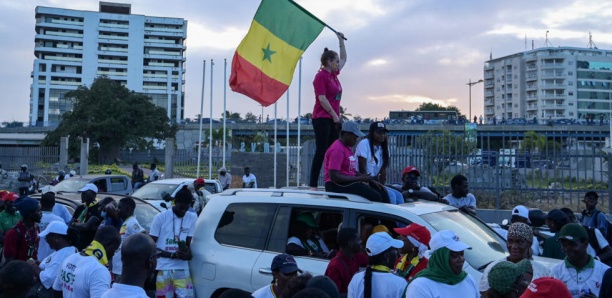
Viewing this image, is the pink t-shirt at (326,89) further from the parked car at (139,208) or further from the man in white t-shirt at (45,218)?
the parked car at (139,208)

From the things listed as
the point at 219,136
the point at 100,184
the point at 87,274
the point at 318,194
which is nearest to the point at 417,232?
the point at 318,194

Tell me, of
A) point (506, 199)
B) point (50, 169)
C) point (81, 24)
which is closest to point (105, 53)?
point (81, 24)

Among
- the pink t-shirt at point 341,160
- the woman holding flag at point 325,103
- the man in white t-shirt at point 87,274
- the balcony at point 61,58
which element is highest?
the balcony at point 61,58

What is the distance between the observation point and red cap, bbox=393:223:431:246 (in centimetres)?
497

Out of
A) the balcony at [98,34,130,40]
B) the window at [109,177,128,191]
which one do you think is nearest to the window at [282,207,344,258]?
the window at [109,177,128,191]

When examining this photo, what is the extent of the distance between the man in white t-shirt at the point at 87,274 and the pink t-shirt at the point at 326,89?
133 inches

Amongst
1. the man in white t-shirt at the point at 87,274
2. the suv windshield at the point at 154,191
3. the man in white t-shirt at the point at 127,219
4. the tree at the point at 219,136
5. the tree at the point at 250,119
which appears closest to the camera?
the man in white t-shirt at the point at 87,274

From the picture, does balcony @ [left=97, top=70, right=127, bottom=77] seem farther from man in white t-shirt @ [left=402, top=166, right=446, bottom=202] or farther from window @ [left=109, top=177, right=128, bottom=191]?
man in white t-shirt @ [left=402, top=166, right=446, bottom=202]

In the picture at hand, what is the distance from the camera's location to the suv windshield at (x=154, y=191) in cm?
1520

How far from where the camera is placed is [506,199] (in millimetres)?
13172

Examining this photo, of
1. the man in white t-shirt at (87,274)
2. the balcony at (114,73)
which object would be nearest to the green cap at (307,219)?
the man in white t-shirt at (87,274)

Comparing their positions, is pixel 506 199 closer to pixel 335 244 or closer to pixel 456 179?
pixel 456 179

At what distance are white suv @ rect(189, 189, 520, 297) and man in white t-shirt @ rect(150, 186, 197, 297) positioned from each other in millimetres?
102

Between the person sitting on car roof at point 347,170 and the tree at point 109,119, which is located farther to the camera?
the tree at point 109,119
